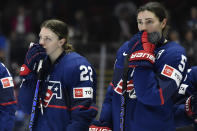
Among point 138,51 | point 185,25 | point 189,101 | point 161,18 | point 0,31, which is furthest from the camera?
point 0,31

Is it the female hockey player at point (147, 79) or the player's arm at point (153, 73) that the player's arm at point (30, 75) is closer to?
the female hockey player at point (147, 79)

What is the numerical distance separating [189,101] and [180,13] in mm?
6048

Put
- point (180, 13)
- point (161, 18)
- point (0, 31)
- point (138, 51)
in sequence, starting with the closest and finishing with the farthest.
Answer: point (138, 51)
point (161, 18)
point (180, 13)
point (0, 31)

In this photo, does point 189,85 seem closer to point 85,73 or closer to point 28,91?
point 85,73

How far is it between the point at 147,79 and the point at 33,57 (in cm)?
107

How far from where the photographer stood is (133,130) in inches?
113

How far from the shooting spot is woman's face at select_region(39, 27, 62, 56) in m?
3.25

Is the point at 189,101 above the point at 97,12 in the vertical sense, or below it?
below

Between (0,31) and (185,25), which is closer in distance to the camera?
(185,25)

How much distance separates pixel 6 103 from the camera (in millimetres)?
3473

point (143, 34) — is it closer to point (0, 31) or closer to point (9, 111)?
point (9, 111)

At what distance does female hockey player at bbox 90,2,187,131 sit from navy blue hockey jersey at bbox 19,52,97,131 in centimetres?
17

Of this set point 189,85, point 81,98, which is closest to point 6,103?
point 81,98

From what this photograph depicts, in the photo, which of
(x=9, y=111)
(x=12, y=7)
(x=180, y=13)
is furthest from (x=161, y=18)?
(x=12, y=7)
